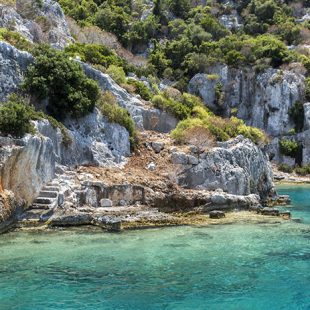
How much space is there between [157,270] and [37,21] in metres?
33.8

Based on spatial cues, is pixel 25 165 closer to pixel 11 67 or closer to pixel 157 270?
pixel 11 67

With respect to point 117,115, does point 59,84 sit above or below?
above

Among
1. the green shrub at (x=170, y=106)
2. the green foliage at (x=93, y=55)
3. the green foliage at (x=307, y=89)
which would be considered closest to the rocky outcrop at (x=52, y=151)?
the green shrub at (x=170, y=106)

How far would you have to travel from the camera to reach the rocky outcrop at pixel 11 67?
2516 centimetres

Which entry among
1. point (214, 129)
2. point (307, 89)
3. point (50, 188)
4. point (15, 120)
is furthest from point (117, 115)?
point (307, 89)

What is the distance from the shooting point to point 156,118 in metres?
33.7

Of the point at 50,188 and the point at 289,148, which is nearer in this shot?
the point at 50,188

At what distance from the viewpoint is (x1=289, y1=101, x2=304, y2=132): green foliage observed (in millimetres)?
67125

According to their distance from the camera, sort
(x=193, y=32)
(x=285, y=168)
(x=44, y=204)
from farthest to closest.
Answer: (x=193, y=32)
(x=285, y=168)
(x=44, y=204)

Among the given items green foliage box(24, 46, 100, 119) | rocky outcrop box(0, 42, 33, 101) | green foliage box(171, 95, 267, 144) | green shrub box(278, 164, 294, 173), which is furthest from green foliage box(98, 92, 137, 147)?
green shrub box(278, 164, 294, 173)

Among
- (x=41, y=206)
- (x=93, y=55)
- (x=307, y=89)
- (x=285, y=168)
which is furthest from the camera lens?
(x=307, y=89)

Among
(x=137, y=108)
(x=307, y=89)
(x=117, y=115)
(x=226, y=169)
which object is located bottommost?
(x=226, y=169)

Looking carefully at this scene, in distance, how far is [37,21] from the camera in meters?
41.5

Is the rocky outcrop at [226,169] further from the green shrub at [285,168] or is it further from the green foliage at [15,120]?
the green shrub at [285,168]
